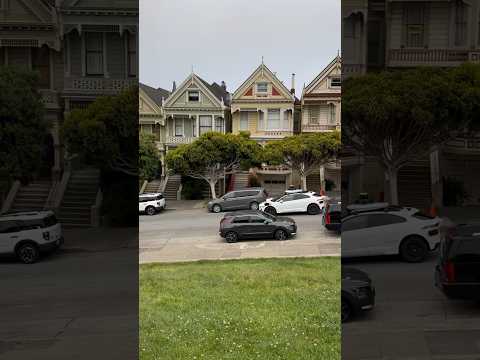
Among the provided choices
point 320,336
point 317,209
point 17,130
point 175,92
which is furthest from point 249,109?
point 320,336

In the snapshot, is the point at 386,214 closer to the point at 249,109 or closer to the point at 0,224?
the point at 249,109

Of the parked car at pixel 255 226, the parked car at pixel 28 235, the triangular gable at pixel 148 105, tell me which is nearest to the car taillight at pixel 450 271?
the parked car at pixel 255 226

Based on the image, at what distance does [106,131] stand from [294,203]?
1.05m

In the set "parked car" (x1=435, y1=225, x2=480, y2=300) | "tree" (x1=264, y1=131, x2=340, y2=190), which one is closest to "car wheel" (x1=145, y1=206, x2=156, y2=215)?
"tree" (x1=264, y1=131, x2=340, y2=190)

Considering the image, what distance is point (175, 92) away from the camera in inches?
93.3

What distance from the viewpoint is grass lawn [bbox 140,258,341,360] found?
8.56 feet

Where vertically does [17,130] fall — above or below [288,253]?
above

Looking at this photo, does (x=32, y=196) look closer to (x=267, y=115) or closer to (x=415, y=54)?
(x=267, y=115)

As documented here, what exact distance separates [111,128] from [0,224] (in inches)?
29.7

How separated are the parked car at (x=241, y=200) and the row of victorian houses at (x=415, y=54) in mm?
454

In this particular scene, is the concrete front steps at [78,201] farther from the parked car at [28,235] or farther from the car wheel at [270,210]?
the car wheel at [270,210]

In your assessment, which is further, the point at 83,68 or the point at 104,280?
the point at 104,280

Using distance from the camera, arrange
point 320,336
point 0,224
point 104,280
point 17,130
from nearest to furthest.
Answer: point 17,130, point 0,224, point 104,280, point 320,336

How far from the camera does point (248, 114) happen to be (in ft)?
7.84
